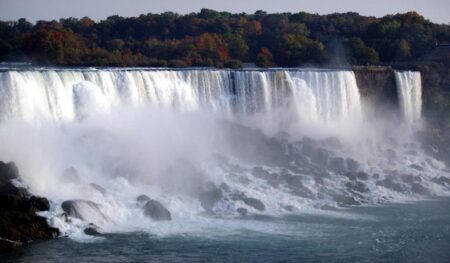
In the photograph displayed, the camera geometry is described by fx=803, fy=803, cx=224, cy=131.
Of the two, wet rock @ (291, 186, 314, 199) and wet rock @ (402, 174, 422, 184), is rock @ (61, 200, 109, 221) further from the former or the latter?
wet rock @ (402, 174, 422, 184)

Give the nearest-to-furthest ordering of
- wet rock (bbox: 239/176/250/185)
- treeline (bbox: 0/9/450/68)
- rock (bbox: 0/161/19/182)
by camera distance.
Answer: rock (bbox: 0/161/19/182)
wet rock (bbox: 239/176/250/185)
treeline (bbox: 0/9/450/68)

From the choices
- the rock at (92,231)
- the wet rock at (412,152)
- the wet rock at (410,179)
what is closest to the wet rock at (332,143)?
the wet rock at (410,179)

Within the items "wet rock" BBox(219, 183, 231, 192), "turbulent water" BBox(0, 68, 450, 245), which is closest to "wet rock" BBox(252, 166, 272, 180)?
"turbulent water" BBox(0, 68, 450, 245)

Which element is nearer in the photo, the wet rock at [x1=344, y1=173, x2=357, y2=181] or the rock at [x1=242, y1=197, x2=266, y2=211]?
the rock at [x1=242, y1=197, x2=266, y2=211]

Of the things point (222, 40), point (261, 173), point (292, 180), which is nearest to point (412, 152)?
point (292, 180)

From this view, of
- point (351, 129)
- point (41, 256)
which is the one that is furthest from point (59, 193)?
point (351, 129)

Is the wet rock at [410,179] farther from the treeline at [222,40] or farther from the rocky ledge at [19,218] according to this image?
the treeline at [222,40]

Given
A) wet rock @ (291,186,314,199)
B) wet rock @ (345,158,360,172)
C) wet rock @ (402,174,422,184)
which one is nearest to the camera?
wet rock @ (291,186,314,199)
